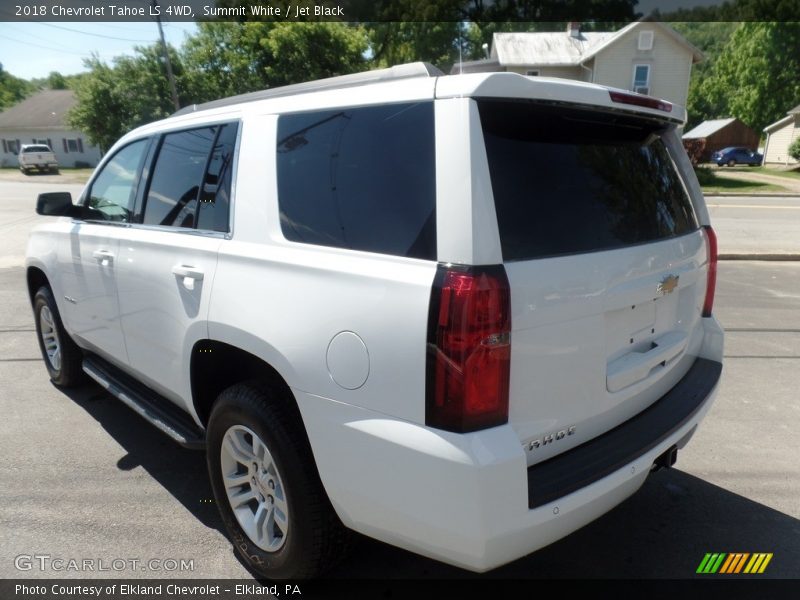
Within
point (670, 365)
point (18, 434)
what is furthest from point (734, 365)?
point (18, 434)

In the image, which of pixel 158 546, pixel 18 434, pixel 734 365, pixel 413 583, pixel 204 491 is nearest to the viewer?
pixel 413 583

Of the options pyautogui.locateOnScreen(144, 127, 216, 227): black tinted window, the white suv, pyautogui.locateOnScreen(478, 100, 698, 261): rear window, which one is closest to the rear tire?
pyautogui.locateOnScreen(144, 127, 216, 227): black tinted window

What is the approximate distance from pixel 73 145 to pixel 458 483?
55.5m

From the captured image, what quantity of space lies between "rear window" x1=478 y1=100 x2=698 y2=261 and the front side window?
2.41 metres

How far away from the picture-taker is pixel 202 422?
112 inches

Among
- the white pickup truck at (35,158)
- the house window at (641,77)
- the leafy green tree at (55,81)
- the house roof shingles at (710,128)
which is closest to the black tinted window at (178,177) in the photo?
the house window at (641,77)

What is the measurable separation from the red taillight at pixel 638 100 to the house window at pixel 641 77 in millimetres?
36373

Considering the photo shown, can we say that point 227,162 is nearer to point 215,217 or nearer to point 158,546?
point 215,217

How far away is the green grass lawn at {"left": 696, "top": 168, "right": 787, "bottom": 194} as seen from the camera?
941 inches

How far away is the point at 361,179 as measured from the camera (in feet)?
6.81

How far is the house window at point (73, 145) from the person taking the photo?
47.9 m

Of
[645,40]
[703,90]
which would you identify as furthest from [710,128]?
[703,90]

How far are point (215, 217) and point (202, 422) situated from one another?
3.32 feet

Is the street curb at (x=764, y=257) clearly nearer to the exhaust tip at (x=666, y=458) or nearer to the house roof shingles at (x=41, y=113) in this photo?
the exhaust tip at (x=666, y=458)
